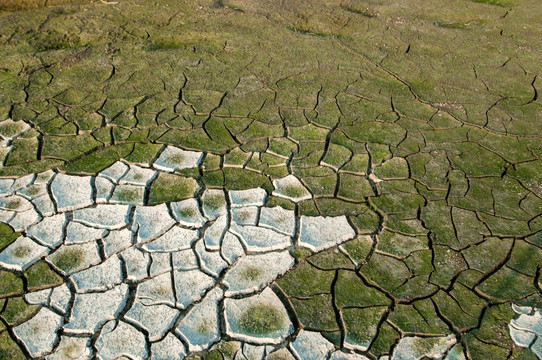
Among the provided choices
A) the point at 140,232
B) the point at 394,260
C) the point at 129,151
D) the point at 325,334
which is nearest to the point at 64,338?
the point at 140,232

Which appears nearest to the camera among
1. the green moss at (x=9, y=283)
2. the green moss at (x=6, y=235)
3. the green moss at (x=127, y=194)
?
the green moss at (x=9, y=283)

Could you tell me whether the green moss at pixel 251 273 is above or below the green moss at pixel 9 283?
above

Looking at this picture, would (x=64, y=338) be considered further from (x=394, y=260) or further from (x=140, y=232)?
(x=394, y=260)

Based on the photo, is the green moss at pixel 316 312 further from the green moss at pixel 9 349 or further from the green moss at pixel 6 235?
the green moss at pixel 6 235

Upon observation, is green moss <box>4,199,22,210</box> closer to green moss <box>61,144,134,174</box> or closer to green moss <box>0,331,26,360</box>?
green moss <box>61,144,134,174</box>

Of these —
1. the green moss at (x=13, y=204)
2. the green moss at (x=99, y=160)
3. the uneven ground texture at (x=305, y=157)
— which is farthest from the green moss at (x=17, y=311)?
the green moss at (x=99, y=160)
